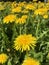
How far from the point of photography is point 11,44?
1720 millimetres

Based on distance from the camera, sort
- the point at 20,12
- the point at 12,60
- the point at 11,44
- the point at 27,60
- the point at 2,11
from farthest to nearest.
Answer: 1. the point at 2,11
2. the point at 20,12
3. the point at 11,44
4. the point at 12,60
5. the point at 27,60

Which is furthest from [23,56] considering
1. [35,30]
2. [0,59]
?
[35,30]

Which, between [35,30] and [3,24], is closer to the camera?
[35,30]

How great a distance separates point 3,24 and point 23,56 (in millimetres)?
512

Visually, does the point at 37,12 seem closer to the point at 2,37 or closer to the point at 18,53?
the point at 2,37

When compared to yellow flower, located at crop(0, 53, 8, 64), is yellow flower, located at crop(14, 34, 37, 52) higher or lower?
higher

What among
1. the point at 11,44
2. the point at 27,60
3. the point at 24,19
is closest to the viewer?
the point at 27,60

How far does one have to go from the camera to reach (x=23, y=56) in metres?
1.59

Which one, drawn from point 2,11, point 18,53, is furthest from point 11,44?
point 2,11

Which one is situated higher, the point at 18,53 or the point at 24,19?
the point at 24,19

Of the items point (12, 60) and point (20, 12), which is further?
point (20, 12)

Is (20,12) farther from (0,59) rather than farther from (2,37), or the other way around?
(0,59)

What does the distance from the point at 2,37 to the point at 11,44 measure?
13 centimetres

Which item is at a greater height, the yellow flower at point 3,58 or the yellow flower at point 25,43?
the yellow flower at point 25,43
